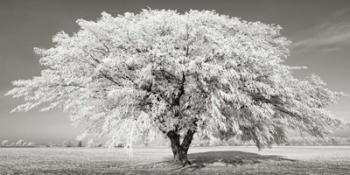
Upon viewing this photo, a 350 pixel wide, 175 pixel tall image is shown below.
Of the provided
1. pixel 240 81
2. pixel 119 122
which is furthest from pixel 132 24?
pixel 240 81

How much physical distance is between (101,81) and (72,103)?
8.44 feet

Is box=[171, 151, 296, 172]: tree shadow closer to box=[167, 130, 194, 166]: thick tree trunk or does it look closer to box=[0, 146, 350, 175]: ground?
box=[0, 146, 350, 175]: ground

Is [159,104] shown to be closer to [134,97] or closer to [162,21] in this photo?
[134,97]

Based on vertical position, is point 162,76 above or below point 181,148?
above

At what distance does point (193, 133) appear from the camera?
29.1 metres

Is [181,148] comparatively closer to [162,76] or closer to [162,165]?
[162,165]

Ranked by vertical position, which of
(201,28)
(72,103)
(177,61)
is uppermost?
(201,28)

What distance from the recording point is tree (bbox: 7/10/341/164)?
23953mm

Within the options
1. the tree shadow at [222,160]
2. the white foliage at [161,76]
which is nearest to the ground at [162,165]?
the tree shadow at [222,160]

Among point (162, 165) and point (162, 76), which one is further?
point (162, 165)

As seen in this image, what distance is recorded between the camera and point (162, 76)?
26.0 meters

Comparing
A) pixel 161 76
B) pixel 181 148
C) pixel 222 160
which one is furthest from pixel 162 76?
pixel 222 160

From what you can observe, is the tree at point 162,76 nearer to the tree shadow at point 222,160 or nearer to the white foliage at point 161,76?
the white foliage at point 161,76

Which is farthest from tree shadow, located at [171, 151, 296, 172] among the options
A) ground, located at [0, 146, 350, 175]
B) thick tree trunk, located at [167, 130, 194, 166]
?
thick tree trunk, located at [167, 130, 194, 166]
